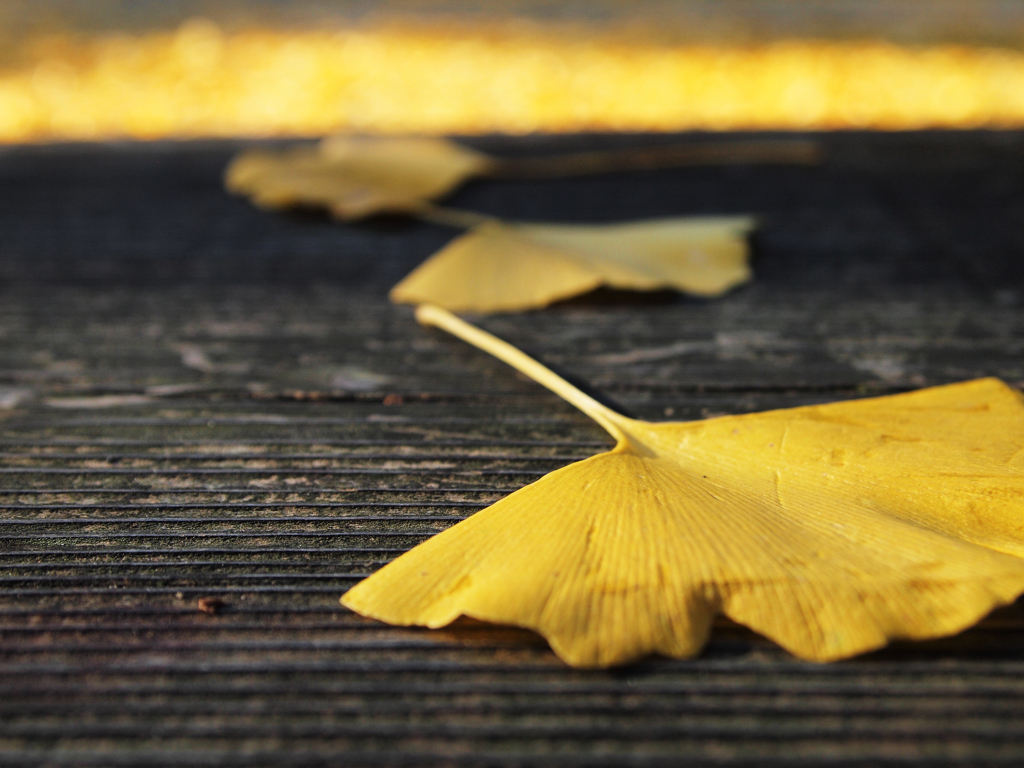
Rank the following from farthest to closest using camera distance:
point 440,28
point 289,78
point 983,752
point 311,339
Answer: point 440,28
point 289,78
point 311,339
point 983,752

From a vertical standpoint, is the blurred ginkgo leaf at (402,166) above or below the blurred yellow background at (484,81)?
below

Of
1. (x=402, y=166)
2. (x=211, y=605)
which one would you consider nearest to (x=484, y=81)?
(x=402, y=166)

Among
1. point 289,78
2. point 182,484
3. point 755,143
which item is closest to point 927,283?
point 755,143

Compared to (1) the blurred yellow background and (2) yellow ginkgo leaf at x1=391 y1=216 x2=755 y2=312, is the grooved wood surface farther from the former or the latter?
(1) the blurred yellow background

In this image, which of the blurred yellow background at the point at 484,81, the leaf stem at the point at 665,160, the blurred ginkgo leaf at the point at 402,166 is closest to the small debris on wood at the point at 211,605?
the blurred ginkgo leaf at the point at 402,166

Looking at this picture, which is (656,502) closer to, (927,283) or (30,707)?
(30,707)

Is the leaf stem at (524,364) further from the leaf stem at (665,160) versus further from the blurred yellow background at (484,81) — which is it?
the blurred yellow background at (484,81)

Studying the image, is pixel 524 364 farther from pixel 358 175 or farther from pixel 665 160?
pixel 665 160
